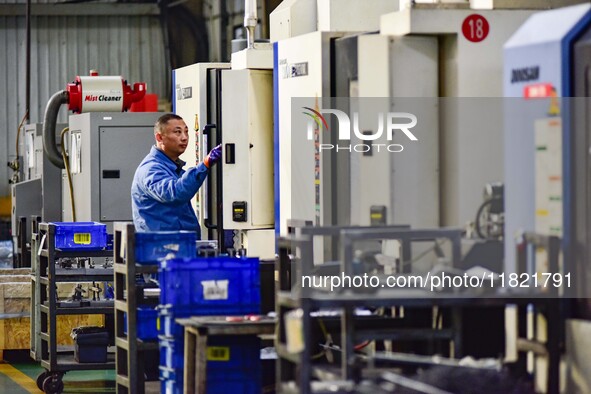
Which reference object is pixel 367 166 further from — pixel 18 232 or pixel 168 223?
pixel 18 232

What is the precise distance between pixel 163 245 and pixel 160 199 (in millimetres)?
997

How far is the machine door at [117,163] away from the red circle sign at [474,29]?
4.15m

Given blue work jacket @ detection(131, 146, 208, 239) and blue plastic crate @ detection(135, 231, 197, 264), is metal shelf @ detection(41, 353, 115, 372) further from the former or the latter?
blue plastic crate @ detection(135, 231, 197, 264)

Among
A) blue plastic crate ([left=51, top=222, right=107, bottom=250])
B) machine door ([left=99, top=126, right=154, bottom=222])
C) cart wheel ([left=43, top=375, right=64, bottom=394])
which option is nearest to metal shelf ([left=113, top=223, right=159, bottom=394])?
blue plastic crate ([left=51, top=222, right=107, bottom=250])

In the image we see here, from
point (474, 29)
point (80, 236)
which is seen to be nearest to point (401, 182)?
point (474, 29)

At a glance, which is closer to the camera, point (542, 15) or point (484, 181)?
point (542, 15)

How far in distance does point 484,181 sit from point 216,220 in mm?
Result: 2981

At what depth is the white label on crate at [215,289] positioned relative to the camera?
5707mm

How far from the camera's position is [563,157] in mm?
4504

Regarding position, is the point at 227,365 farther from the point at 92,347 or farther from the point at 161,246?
the point at 92,347

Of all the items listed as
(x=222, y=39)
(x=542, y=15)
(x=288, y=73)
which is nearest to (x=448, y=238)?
(x=542, y=15)

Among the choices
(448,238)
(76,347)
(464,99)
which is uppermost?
(464,99)

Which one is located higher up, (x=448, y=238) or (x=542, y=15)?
(x=542, y=15)

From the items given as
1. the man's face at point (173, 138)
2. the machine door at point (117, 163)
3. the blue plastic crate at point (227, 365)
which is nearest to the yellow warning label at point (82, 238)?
the man's face at point (173, 138)
